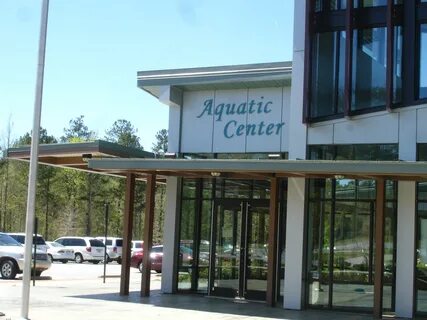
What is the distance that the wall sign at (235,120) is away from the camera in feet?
56.8

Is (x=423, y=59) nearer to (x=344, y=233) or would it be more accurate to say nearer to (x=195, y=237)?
(x=344, y=233)

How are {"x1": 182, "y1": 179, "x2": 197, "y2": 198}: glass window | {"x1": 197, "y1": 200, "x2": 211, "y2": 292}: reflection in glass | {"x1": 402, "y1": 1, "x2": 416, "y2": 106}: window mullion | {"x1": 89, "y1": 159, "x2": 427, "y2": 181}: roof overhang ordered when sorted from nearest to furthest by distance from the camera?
{"x1": 89, "y1": 159, "x2": 427, "y2": 181}: roof overhang → {"x1": 402, "y1": 1, "x2": 416, "y2": 106}: window mullion → {"x1": 197, "y1": 200, "x2": 211, "y2": 292}: reflection in glass → {"x1": 182, "y1": 179, "x2": 197, "y2": 198}: glass window

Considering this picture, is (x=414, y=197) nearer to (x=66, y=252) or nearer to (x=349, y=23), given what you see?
(x=349, y=23)

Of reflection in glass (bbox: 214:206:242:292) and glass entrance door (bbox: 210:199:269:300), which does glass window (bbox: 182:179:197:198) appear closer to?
glass entrance door (bbox: 210:199:269:300)

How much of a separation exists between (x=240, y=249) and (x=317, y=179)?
9.31ft

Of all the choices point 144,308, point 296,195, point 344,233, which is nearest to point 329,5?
point 296,195

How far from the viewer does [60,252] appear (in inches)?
1658

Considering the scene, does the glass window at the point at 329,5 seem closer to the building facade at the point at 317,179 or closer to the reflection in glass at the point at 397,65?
the building facade at the point at 317,179

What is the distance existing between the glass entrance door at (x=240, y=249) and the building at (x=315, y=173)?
0.03m

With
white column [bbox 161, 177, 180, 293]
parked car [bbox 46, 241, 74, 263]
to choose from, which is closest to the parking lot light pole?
white column [bbox 161, 177, 180, 293]

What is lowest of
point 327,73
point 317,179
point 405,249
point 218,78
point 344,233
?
point 405,249

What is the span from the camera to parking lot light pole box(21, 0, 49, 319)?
12.2 m

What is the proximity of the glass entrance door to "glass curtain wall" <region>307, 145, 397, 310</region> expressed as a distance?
1.69m

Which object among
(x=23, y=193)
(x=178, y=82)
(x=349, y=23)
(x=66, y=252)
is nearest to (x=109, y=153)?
(x=178, y=82)
